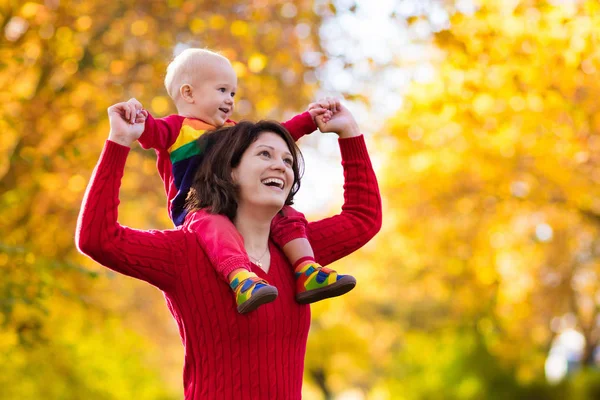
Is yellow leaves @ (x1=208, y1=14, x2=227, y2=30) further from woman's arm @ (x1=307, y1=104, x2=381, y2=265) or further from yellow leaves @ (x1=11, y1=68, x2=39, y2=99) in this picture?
woman's arm @ (x1=307, y1=104, x2=381, y2=265)

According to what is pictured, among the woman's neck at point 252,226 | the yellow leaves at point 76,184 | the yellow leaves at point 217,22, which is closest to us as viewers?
the woman's neck at point 252,226

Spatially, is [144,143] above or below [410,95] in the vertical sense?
below

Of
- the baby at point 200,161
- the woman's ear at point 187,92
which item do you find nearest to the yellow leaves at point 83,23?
the baby at point 200,161

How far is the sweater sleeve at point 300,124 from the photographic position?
3.61 meters

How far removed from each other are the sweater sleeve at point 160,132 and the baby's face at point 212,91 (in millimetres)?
139

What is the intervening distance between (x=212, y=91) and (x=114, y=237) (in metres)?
0.73

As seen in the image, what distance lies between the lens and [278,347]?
3219mm

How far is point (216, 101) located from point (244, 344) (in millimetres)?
877

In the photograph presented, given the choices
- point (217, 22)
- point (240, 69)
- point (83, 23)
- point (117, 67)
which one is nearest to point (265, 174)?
point (240, 69)

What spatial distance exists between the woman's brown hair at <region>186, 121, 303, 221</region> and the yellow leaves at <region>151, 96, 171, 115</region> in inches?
295

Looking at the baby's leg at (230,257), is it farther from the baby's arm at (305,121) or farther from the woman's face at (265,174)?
the baby's arm at (305,121)

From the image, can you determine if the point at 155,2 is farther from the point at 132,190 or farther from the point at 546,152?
the point at 546,152

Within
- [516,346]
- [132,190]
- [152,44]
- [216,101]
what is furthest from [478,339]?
[216,101]

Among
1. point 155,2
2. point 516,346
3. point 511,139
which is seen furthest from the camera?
point 516,346
